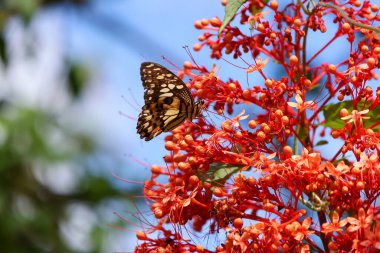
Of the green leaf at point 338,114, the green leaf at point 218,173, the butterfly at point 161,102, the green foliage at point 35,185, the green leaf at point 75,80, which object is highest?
the green leaf at point 75,80

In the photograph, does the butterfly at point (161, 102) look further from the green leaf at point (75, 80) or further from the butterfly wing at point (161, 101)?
the green leaf at point (75, 80)

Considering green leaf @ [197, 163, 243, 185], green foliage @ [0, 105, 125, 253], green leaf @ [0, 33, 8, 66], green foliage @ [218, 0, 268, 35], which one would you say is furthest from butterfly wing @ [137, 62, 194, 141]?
green foliage @ [0, 105, 125, 253]

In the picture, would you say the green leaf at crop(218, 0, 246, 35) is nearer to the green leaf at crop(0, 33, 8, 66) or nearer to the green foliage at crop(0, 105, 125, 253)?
the green leaf at crop(0, 33, 8, 66)

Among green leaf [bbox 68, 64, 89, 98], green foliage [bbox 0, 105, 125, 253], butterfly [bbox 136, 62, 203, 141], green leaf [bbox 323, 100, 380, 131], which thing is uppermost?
green leaf [bbox 68, 64, 89, 98]

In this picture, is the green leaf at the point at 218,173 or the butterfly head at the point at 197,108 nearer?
the green leaf at the point at 218,173

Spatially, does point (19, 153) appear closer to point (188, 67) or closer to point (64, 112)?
point (64, 112)

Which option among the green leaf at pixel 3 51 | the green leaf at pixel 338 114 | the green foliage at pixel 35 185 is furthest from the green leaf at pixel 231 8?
the green foliage at pixel 35 185

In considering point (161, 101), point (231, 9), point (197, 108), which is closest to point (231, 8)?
point (231, 9)

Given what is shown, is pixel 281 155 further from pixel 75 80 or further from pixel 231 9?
pixel 75 80
